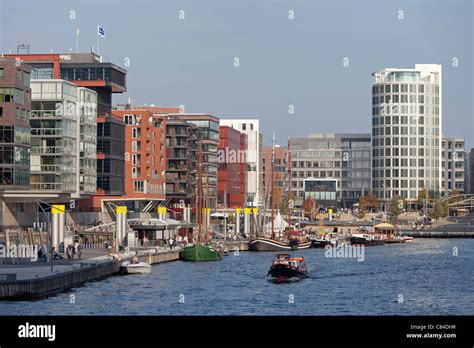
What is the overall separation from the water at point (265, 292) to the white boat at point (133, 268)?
95cm

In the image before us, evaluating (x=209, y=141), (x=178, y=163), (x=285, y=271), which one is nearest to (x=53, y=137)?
(x=285, y=271)

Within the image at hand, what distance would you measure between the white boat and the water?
949 mm

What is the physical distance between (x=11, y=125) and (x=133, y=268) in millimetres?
18666

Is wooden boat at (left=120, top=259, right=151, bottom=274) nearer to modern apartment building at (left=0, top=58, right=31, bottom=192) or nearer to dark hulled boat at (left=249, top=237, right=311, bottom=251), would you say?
modern apartment building at (left=0, top=58, right=31, bottom=192)

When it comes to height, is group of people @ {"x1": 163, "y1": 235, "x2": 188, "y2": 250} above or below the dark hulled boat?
above

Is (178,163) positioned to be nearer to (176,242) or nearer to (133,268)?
(176,242)

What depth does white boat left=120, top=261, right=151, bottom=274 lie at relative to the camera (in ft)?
282

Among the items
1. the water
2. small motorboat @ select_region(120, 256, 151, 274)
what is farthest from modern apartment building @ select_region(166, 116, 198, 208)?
small motorboat @ select_region(120, 256, 151, 274)

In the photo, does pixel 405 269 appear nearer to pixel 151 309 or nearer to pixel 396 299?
pixel 396 299

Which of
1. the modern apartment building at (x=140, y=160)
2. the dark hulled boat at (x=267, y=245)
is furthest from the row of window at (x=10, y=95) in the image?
the dark hulled boat at (x=267, y=245)

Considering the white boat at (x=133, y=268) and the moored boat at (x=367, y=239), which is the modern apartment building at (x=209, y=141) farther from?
the white boat at (x=133, y=268)

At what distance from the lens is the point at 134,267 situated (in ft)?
284

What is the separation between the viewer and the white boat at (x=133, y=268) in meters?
86.1
